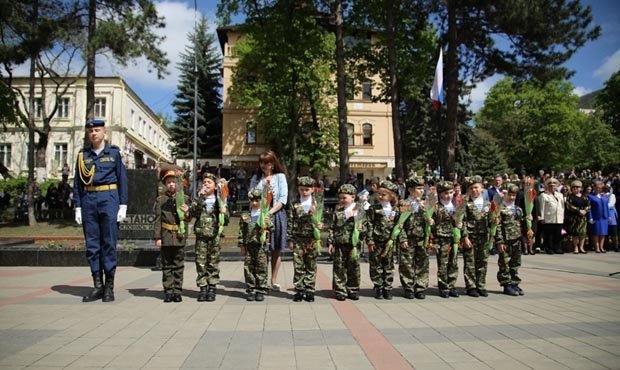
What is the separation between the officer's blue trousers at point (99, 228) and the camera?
6.32 metres

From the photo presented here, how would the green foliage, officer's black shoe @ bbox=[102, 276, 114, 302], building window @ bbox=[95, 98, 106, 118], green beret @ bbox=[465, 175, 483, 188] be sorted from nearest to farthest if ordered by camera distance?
officer's black shoe @ bbox=[102, 276, 114, 302], green beret @ bbox=[465, 175, 483, 188], building window @ bbox=[95, 98, 106, 118], the green foliage

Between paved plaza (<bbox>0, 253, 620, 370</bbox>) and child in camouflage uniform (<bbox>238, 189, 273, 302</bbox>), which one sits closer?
paved plaza (<bbox>0, 253, 620, 370</bbox>)

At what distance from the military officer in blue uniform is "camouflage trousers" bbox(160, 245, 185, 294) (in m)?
0.77

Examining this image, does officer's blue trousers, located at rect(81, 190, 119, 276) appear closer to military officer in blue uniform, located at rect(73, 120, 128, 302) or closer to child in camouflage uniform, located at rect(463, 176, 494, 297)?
military officer in blue uniform, located at rect(73, 120, 128, 302)

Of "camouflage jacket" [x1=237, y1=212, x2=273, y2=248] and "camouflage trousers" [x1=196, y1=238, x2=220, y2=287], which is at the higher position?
"camouflage jacket" [x1=237, y1=212, x2=273, y2=248]

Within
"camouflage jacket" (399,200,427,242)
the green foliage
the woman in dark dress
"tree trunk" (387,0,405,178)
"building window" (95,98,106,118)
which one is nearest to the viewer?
"camouflage jacket" (399,200,427,242)

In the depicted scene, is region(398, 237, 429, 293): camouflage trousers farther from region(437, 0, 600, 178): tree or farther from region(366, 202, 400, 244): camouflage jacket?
region(437, 0, 600, 178): tree

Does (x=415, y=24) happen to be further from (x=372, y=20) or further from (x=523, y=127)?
(x=523, y=127)

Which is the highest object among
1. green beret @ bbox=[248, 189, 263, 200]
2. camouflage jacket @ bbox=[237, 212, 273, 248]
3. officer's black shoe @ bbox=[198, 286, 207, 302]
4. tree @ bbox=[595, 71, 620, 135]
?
tree @ bbox=[595, 71, 620, 135]

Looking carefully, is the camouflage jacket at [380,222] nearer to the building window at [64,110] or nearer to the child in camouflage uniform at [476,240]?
the child in camouflage uniform at [476,240]

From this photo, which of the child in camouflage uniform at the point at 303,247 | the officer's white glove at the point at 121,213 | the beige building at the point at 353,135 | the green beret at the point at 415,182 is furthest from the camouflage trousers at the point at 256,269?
the beige building at the point at 353,135

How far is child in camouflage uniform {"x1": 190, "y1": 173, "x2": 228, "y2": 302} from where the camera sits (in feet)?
20.9

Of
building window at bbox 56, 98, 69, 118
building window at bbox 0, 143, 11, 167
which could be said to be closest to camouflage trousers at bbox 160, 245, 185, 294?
building window at bbox 56, 98, 69, 118

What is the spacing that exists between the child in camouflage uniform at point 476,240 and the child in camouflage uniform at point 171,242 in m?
4.46
